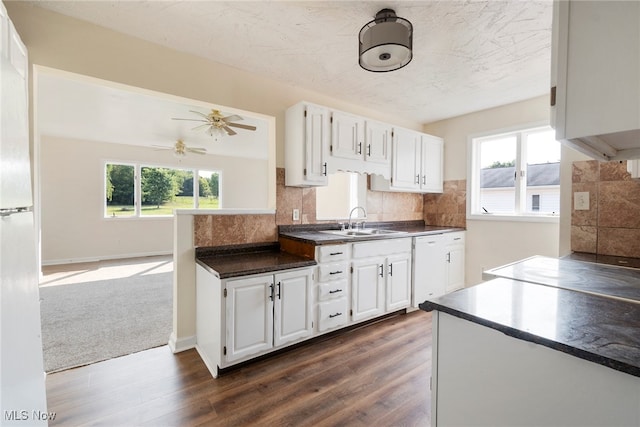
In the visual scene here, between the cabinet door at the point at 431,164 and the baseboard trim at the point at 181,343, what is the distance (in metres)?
3.07

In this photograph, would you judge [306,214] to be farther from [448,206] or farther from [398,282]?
[448,206]

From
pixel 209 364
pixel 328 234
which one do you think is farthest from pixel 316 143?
pixel 209 364

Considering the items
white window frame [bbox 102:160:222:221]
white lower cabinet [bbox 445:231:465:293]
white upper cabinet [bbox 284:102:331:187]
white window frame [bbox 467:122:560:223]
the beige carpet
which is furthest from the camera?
white window frame [bbox 102:160:222:221]

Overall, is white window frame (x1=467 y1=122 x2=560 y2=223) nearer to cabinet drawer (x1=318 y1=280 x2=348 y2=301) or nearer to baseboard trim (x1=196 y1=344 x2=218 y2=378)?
cabinet drawer (x1=318 y1=280 x2=348 y2=301)

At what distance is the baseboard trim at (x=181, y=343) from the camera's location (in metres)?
2.25

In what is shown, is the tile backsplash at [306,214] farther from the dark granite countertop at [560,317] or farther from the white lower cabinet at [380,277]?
the dark granite countertop at [560,317]

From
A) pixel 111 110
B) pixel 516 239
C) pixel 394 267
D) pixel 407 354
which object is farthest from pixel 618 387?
pixel 111 110

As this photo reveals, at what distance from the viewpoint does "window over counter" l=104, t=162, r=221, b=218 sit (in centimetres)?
602

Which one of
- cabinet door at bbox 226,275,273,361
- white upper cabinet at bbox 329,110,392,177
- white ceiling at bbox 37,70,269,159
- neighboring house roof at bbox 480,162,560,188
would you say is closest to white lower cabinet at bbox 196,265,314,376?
cabinet door at bbox 226,275,273,361

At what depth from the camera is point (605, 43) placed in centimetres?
59

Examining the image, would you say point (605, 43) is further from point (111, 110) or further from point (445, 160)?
point (111, 110)

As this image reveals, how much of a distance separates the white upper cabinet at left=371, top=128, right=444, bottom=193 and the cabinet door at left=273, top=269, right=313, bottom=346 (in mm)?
1738

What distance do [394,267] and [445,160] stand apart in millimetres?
1945

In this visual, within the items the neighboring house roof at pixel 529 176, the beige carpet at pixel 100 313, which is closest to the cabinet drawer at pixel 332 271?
the beige carpet at pixel 100 313
